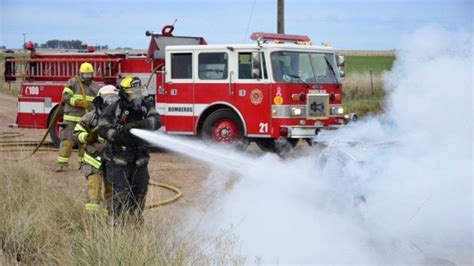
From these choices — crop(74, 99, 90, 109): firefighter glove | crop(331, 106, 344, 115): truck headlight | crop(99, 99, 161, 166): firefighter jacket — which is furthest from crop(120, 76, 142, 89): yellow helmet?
crop(331, 106, 344, 115): truck headlight

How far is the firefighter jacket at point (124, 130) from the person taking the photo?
20.9 ft

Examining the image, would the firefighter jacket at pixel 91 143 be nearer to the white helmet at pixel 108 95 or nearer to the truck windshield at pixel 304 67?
the white helmet at pixel 108 95

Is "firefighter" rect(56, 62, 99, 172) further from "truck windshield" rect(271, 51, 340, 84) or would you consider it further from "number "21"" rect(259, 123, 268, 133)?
"truck windshield" rect(271, 51, 340, 84)

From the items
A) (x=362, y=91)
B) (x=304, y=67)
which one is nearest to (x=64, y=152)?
(x=304, y=67)

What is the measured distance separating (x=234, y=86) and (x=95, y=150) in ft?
19.2

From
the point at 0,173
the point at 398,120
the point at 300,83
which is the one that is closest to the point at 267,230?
the point at 398,120

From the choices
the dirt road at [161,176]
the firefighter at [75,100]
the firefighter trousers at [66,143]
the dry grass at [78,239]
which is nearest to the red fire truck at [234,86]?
the dirt road at [161,176]

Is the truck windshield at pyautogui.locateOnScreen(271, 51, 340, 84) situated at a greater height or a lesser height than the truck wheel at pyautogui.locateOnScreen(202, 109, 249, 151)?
greater

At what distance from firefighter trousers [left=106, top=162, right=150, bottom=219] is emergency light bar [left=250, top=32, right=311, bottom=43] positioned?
253 inches

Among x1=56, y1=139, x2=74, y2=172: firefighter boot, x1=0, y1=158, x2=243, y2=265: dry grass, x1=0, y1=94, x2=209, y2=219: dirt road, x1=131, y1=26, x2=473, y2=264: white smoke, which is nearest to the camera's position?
x1=0, y1=158, x2=243, y2=265: dry grass

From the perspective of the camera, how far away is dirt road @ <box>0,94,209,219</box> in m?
8.27

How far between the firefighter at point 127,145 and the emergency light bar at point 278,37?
6.26m

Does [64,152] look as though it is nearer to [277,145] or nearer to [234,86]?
[234,86]

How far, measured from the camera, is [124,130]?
6336 millimetres
